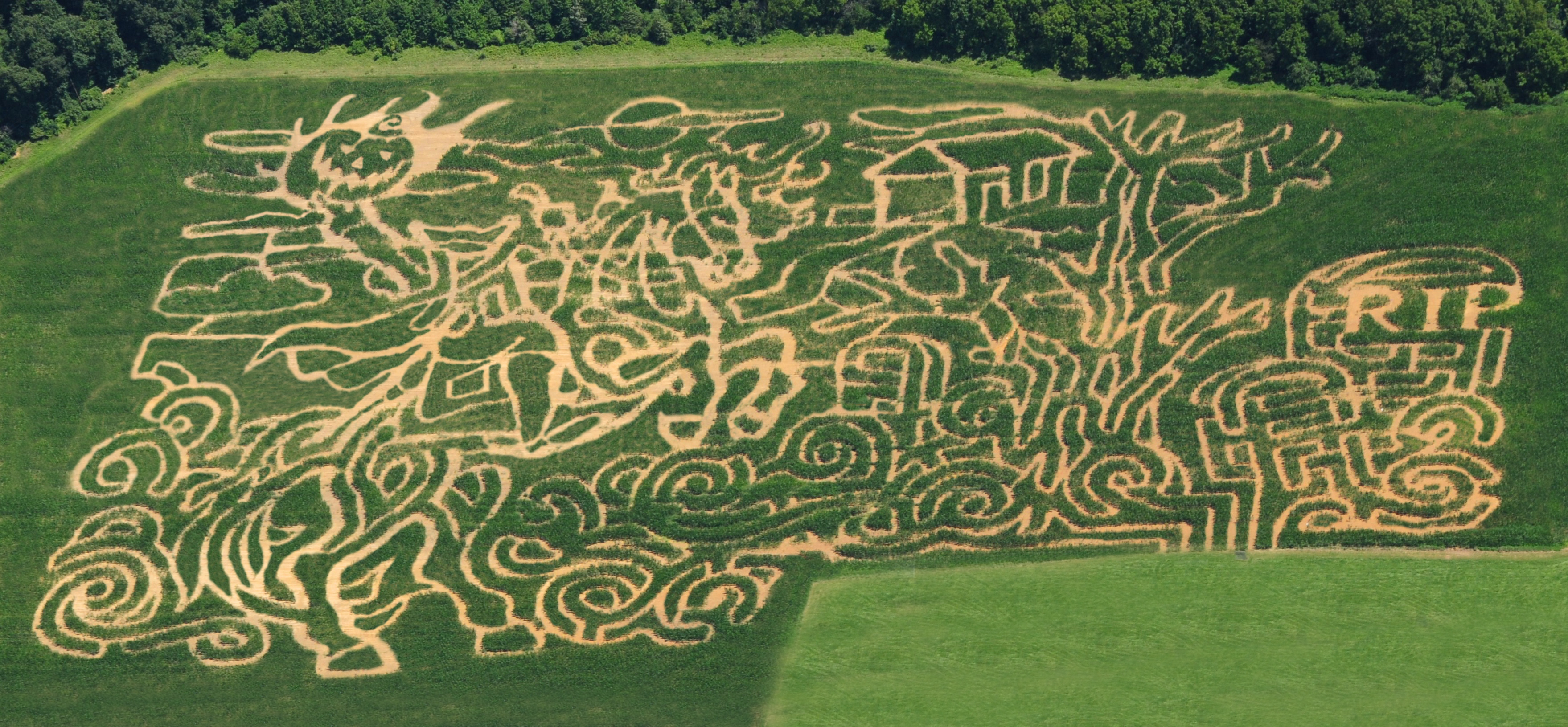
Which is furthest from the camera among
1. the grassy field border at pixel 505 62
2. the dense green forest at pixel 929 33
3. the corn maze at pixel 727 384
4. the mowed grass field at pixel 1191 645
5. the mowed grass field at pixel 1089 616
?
the grassy field border at pixel 505 62

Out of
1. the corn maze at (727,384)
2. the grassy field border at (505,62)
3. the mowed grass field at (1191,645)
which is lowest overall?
the mowed grass field at (1191,645)

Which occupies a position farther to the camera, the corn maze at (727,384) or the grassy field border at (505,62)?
the grassy field border at (505,62)

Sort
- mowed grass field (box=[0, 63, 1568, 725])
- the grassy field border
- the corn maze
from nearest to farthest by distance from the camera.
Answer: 1. mowed grass field (box=[0, 63, 1568, 725])
2. the corn maze
3. the grassy field border

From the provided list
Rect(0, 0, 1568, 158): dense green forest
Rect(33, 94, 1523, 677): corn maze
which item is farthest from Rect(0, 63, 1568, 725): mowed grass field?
Rect(0, 0, 1568, 158): dense green forest

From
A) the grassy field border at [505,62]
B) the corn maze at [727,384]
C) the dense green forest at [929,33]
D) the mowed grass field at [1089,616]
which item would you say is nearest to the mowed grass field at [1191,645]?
the mowed grass field at [1089,616]

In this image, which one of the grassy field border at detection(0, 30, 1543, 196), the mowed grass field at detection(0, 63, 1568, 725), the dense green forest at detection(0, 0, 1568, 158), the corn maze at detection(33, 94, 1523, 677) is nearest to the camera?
the mowed grass field at detection(0, 63, 1568, 725)

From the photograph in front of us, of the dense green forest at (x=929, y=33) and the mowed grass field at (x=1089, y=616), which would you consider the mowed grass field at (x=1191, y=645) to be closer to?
the mowed grass field at (x=1089, y=616)

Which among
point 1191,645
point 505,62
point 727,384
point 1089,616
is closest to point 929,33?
point 727,384

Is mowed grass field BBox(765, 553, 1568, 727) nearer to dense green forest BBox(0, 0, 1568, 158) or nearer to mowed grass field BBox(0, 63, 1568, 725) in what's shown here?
mowed grass field BBox(0, 63, 1568, 725)

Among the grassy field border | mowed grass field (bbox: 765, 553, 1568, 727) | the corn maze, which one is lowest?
mowed grass field (bbox: 765, 553, 1568, 727)
